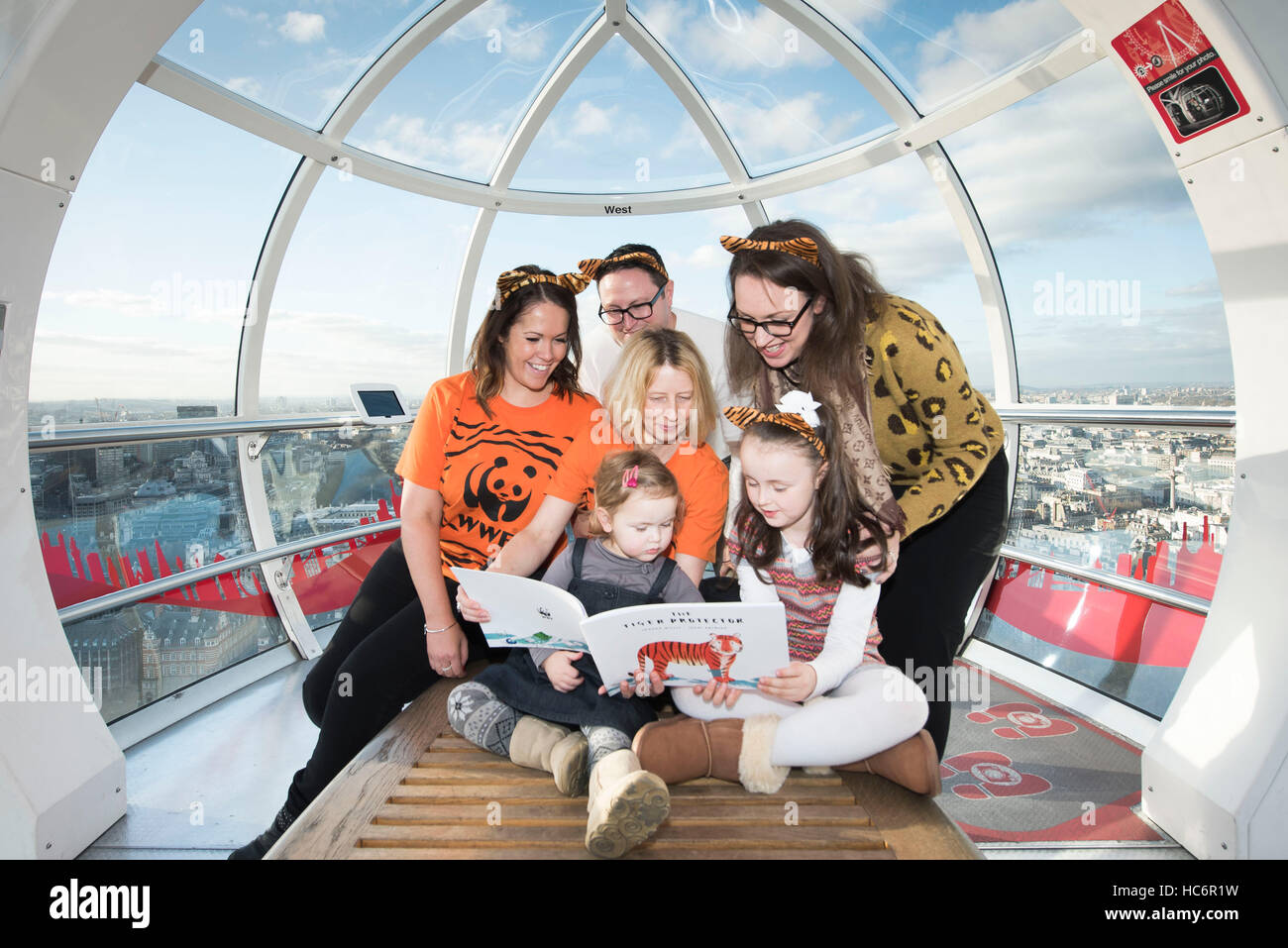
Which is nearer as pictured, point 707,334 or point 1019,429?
point 707,334

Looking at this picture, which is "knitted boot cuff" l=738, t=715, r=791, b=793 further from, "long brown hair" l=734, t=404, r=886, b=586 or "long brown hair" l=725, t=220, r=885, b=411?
"long brown hair" l=725, t=220, r=885, b=411

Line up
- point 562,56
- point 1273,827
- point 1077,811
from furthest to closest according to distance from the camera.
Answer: point 562,56 < point 1077,811 < point 1273,827

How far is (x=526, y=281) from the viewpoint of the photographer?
7.50 ft

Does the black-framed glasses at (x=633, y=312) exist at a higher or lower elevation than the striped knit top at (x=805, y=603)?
higher

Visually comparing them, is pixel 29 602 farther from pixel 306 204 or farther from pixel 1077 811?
pixel 1077 811

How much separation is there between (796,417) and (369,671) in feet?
4.94

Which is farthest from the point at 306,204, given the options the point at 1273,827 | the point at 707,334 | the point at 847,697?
the point at 1273,827

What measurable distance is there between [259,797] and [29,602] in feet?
3.54

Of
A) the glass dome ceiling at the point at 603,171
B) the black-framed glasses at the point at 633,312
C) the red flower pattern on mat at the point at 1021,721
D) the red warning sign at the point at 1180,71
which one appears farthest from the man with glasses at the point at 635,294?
the red flower pattern on mat at the point at 1021,721

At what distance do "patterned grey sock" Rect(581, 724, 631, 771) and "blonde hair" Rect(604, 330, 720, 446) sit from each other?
86 centimetres

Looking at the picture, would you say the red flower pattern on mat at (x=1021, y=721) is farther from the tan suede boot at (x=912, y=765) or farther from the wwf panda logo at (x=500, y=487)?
the wwf panda logo at (x=500, y=487)

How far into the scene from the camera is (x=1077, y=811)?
250 centimetres

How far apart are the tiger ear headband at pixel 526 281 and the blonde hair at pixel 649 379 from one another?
320mm

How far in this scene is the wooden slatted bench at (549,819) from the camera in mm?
1431
